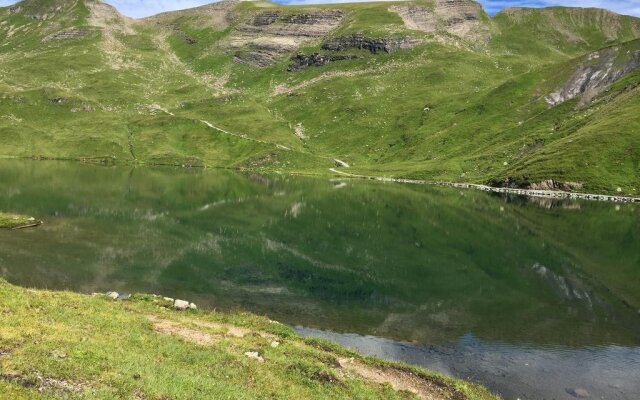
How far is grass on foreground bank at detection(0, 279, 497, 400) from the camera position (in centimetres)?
2147

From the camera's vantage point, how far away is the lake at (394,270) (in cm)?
4106

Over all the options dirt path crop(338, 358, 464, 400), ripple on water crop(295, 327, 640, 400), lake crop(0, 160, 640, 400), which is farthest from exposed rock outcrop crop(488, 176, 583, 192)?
dirt path crop(338, 358, 464, 400)

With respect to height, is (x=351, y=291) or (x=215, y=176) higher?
(x=351, y=291)

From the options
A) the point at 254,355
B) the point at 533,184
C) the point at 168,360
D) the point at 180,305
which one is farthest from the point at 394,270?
the point at 533,184

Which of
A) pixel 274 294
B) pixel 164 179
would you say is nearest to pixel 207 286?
pixel 274 294

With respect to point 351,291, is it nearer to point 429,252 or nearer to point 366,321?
point 366,321

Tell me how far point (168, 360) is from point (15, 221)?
67.3m

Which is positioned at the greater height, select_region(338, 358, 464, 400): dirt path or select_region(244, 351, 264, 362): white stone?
select_region(244, 351, 264, 362): white stone

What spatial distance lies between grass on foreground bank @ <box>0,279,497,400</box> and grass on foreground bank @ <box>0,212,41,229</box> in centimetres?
4836

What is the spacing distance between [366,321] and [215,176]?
526 ft

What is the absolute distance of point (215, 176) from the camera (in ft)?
655

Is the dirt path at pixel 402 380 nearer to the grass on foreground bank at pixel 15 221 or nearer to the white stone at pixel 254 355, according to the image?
the white stone at pixel 254 355

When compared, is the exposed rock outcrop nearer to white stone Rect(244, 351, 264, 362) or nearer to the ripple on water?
the ripple on water

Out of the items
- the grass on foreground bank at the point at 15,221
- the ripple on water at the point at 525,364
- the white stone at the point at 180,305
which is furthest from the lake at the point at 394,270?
the white stone at the point at 180,305
